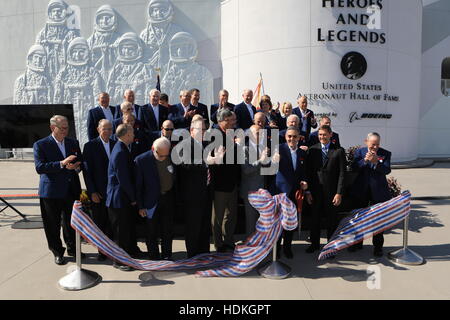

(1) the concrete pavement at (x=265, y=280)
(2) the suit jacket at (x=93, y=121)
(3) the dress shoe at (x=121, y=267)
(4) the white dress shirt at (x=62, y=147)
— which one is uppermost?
(2) the suit jacket at (x=93, y=121)

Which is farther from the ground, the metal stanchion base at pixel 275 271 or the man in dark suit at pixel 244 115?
the man in dark suit at pixel 244 115

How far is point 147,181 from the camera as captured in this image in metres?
3.87

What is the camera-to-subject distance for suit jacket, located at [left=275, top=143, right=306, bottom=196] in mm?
4129

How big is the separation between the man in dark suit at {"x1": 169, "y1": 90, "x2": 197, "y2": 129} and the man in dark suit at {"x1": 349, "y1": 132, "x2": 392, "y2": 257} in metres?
2.69

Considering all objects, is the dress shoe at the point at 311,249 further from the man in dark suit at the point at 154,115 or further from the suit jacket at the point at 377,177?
the man in dark suit at the point at 154,115

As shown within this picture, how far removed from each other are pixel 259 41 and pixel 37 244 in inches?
415

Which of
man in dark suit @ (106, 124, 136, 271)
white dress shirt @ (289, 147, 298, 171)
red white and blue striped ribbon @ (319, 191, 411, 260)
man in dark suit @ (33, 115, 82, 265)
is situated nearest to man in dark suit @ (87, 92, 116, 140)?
man in dark suit @ (33, 115, 82, 265)

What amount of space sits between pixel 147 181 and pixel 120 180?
1.02 ft

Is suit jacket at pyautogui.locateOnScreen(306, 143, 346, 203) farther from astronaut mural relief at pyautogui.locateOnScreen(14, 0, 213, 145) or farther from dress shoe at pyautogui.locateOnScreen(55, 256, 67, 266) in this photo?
astronaut mural relief at pyautogui.locateOnScreen(14, 0, 213, 145)

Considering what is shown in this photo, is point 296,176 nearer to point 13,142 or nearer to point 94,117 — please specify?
point 94,117

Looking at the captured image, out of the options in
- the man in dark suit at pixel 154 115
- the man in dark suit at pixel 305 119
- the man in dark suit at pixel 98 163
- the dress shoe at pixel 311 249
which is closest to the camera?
the man in dark suit at pixel 98 163

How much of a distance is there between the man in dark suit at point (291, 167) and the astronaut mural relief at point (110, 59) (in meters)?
10.9

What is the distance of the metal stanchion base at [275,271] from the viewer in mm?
3616

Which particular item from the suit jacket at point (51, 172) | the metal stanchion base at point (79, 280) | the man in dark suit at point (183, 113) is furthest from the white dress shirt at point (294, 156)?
the suit jacket at point (51, 172)
